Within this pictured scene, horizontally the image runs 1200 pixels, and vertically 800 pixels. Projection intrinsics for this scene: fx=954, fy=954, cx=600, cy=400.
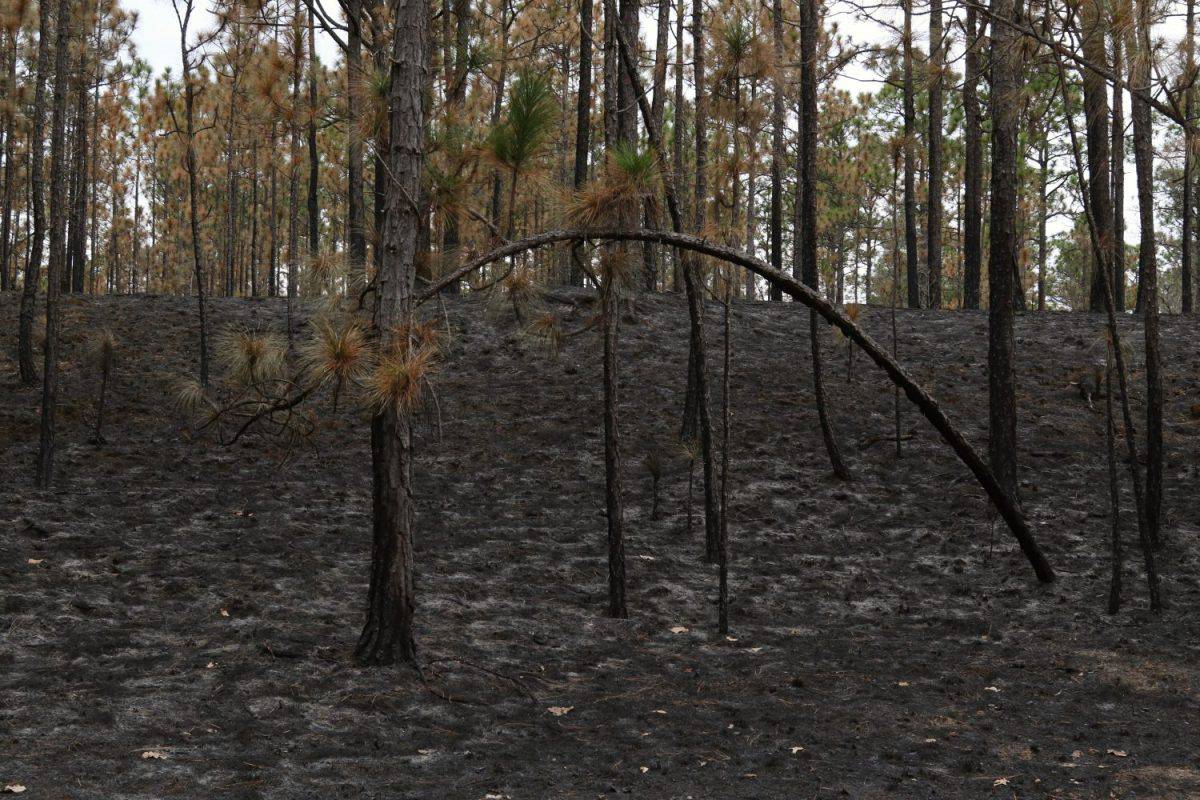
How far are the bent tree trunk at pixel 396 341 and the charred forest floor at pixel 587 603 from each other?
1.05 ft

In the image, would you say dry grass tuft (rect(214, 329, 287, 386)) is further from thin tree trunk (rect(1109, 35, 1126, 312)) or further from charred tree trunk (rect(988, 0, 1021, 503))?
charred tree trunk (rect(988, 0, 1021, 503))

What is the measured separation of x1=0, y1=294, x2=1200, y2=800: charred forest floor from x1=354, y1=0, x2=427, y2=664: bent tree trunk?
32cm

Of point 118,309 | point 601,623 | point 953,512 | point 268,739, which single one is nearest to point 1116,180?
point 953,512

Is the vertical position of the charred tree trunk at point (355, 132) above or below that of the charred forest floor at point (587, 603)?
above

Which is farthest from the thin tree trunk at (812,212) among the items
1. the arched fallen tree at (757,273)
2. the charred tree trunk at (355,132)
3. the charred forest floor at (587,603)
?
the charred tree trunk at (355,132)

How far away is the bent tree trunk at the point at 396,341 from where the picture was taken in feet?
19.0

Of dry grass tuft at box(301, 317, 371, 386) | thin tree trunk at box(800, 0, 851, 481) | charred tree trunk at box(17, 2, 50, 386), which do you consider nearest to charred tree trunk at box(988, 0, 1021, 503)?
thin tree trunk at box(800, 0, 851, 481)

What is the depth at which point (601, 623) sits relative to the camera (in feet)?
23.9

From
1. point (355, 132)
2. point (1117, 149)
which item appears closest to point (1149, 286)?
point (1117, 149)

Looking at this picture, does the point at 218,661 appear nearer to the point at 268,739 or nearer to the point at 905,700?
the point at 268,739

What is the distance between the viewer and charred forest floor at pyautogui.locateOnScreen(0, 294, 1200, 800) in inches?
189

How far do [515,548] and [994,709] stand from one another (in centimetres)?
425

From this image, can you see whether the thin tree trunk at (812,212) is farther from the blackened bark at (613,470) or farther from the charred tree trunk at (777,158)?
the blackened bark at (613,470)

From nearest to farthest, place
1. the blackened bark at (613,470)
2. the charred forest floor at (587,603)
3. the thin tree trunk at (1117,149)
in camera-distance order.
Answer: the charred forest floor at (587,603), the thin tree trunk at (1117,149), the blackened bark at (613,470)
